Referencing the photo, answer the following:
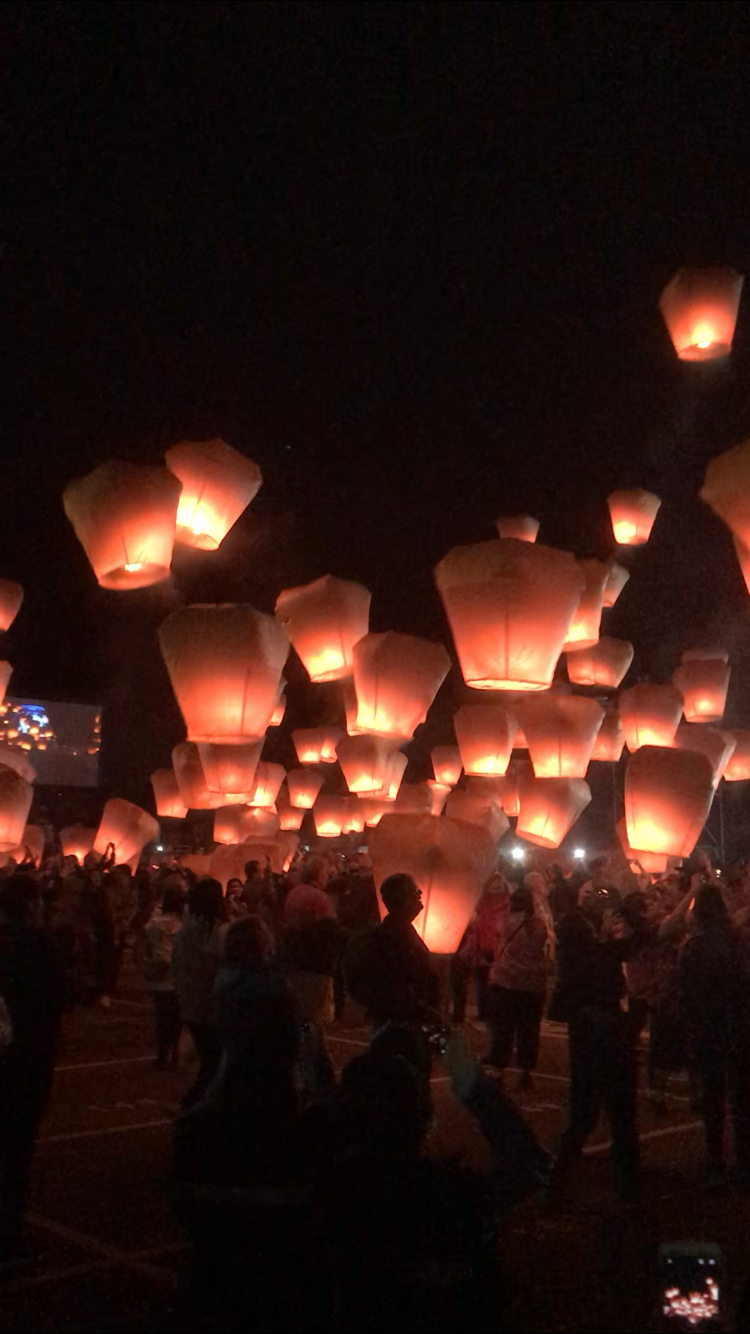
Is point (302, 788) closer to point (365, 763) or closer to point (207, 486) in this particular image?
point (365, 763)

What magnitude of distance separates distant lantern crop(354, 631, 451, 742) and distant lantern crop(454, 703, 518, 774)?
2.56 metres

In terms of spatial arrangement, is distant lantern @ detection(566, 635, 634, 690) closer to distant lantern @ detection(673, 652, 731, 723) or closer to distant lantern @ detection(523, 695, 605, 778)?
distant lantern @ detection(673, 652, 731, 723)

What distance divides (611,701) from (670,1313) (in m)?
14.8

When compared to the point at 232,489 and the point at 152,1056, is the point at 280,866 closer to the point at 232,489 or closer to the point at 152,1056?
the point at 152,1056

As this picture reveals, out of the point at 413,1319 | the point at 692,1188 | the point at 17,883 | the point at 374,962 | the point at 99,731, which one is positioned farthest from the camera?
the point at 99,731

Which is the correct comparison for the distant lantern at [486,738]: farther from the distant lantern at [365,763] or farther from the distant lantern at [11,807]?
the distant lantern at [11,807]

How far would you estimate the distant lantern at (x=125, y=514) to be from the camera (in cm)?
620

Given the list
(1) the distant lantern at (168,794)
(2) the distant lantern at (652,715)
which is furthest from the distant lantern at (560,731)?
(1) the distant lantern at (168,794)

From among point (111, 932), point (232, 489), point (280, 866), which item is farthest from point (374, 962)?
point (280, 866)

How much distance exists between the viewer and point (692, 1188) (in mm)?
5059

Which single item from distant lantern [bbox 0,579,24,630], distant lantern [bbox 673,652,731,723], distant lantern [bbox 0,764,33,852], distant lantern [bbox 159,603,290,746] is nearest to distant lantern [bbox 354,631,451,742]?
distant lantern [bbox 159,603,290,746]

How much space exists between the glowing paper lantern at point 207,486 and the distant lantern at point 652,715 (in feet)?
15.0

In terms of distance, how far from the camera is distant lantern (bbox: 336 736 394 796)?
1056 cm

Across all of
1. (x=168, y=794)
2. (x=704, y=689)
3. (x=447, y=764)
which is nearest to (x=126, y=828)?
(x=168, y=794)
